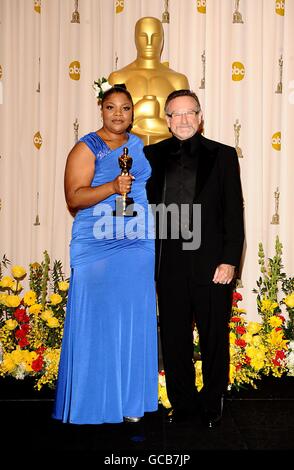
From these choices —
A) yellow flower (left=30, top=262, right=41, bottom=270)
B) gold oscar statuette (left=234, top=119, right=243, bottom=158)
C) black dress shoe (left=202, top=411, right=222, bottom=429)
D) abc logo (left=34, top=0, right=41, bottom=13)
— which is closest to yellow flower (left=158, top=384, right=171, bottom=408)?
black dress shoe (left=202, top=411, right=222, bottom=429)

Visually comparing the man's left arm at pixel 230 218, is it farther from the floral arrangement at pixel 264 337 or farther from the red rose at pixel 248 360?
the red rose at pixel 248 360

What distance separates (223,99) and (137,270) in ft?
6.55

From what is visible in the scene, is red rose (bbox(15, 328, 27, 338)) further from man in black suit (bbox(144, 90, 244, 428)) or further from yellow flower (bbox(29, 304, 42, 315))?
man in black suit (bbox(144, 90, 244, 428))

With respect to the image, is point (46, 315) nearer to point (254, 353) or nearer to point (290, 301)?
point (254, 353)

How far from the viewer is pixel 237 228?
2.52 meters

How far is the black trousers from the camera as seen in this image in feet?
8.33

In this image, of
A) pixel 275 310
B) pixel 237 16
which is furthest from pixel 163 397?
pixel 237 16

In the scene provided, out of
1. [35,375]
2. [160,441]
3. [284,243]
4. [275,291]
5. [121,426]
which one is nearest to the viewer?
[160,441]

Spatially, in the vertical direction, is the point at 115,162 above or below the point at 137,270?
above

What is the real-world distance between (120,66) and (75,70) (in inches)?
13.3

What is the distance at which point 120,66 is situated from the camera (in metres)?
4.15

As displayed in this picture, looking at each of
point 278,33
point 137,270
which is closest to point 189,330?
point 137,270

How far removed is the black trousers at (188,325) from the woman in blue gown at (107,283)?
0.36 ft

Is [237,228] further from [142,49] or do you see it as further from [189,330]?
[142,49]
